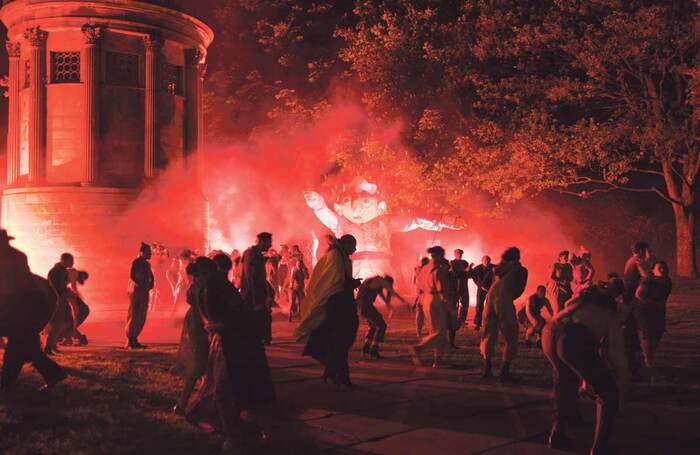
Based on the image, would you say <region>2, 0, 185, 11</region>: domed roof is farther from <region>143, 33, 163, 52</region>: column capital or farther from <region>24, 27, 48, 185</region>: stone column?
<region>24, 27, 48, 185</region>: stone column

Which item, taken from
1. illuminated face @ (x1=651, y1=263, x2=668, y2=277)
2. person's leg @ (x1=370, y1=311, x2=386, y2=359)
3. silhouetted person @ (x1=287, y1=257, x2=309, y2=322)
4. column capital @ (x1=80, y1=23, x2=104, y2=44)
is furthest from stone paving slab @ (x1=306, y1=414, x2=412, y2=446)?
column capital @ (x1=80, y1=23, x2=104, y2=44)

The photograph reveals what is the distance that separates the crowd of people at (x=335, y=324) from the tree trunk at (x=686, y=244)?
9080 mm

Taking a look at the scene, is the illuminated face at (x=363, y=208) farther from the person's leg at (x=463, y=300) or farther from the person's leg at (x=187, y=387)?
the person's leg at (x=187, y=387)

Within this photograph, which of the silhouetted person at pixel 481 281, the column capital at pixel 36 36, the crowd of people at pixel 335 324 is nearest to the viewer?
the crowd of people at pixel 335 324

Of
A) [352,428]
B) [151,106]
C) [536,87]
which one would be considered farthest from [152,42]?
[352,428]

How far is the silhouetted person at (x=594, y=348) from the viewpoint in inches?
239

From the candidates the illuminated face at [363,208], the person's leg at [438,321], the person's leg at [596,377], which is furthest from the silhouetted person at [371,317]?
the illuminated face at [363,208]

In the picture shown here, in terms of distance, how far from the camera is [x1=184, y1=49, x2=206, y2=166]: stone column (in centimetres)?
2595

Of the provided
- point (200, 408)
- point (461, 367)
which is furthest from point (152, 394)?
point (461, 367)

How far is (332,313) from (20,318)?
3665 millimetres

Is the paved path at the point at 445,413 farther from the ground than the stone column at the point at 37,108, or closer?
closer

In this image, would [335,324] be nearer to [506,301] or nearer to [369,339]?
[506,301]

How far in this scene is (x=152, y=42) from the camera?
78.9ft

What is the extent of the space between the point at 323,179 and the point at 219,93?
6.86m
